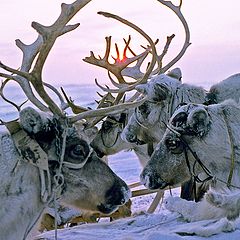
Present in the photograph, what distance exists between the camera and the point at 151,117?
6434 mm

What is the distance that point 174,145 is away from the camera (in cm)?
474

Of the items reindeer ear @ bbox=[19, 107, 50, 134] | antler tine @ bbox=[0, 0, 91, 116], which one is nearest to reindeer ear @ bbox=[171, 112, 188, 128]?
antler tine @ bbox=[0, 0, 91, 116]

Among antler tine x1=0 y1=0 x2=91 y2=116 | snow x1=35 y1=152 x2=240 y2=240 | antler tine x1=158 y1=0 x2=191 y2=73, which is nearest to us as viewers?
snow x1=35 y1=152 x2=240 y2=240

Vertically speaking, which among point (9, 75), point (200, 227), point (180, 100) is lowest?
point (200, 227)

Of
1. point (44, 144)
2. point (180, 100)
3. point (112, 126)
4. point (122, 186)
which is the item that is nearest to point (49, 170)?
point (44, 144)

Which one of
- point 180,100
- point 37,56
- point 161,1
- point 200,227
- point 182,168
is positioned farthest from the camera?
point 161,1

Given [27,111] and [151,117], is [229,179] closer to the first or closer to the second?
[27,111]

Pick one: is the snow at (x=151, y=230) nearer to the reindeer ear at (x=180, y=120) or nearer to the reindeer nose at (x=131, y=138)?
the reindeer ear at (x=180, y=120)

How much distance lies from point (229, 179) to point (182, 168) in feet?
1.19

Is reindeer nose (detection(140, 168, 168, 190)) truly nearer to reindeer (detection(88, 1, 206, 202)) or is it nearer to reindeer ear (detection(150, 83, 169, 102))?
reindeer (detection(88, 1, 206, 202))

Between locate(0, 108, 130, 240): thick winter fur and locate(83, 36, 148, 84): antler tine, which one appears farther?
locate(83, 36, 148, 84): antler tine

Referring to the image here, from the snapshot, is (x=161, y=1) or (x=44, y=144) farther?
(x=161, y=1)

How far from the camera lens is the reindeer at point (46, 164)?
12.4 ft

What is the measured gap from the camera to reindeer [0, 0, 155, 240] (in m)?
3.78
